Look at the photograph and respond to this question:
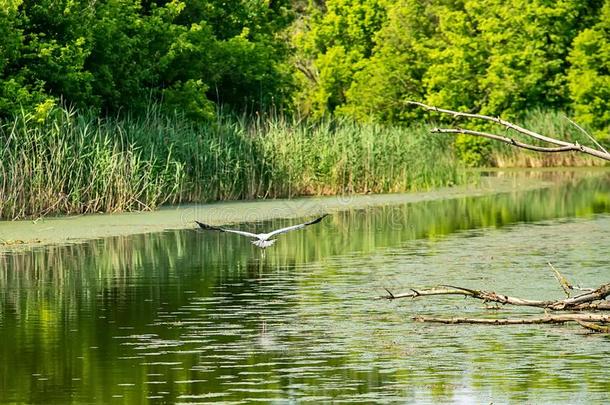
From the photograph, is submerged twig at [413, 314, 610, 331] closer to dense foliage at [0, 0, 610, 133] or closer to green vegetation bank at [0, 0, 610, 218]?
green vegetation bank at [0, 0, 610, 218]

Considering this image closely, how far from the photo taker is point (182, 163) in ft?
95.0

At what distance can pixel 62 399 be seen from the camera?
970cm

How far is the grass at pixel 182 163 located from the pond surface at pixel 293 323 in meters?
3.02

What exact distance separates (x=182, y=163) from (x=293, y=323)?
1604 centimetres

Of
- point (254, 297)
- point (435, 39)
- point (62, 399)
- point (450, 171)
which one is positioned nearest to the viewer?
point (62, 399)

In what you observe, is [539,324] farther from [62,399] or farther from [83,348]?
[62,399]

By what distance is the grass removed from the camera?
2528 cm

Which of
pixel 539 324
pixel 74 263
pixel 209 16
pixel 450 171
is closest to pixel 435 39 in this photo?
pixel 209 16

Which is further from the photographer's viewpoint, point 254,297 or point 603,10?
point 603,10

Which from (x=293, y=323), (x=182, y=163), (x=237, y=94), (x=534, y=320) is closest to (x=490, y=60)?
(x=237, y=94)

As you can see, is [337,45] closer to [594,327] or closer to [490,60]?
[490,60]

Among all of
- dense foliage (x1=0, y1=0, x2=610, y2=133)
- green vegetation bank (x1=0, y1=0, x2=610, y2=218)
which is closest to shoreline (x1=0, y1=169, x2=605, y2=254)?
green vegetation bank (x1=0, y1=0, x2=610, y2=218)

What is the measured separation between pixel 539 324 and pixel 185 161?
16.8 metres

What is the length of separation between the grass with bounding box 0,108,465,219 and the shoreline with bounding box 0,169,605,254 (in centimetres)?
48
